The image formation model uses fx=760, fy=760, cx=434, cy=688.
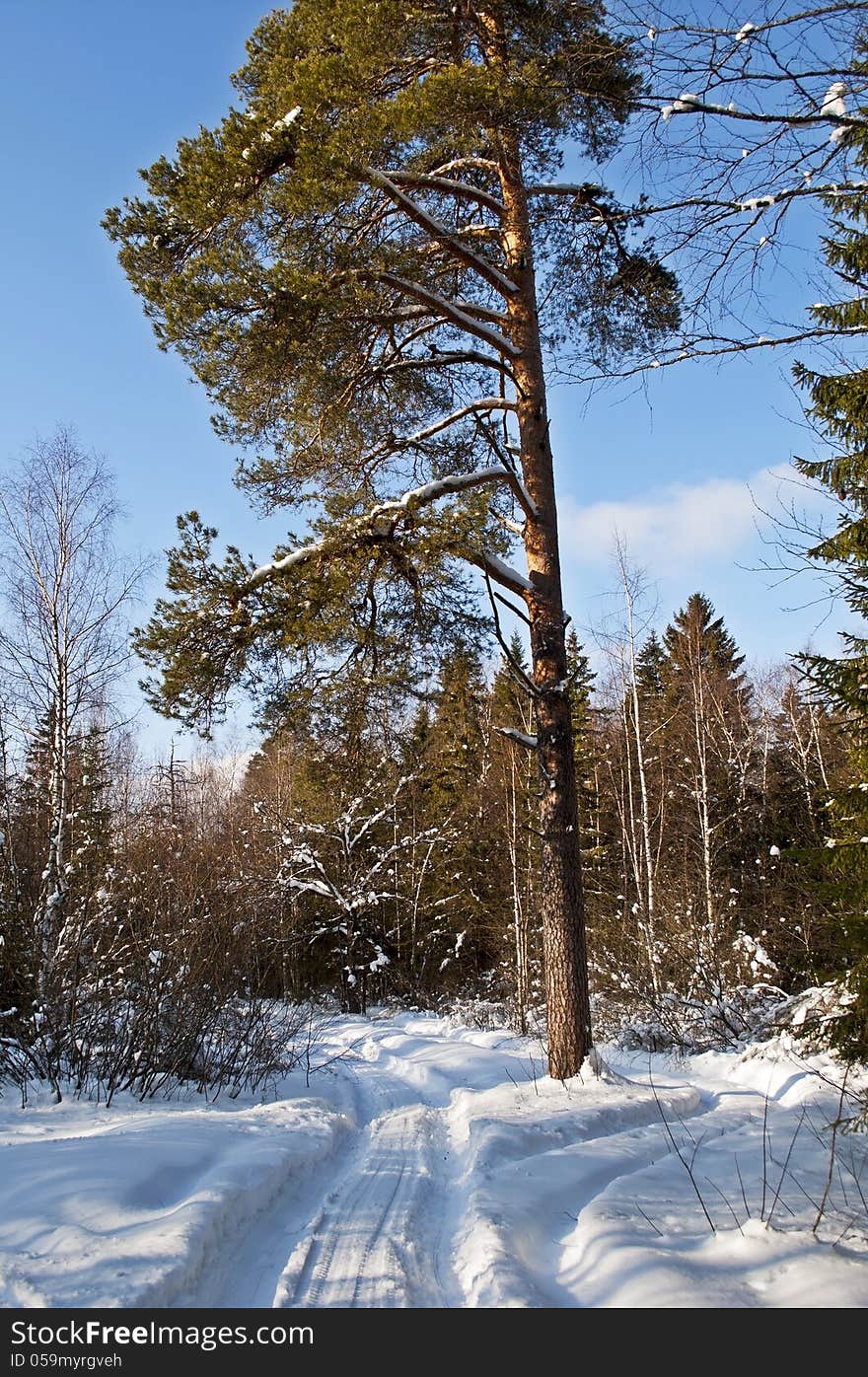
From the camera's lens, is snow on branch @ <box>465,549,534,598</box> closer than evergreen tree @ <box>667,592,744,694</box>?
Yes

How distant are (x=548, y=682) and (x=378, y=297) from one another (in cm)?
395

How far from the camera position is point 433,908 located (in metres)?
21.4

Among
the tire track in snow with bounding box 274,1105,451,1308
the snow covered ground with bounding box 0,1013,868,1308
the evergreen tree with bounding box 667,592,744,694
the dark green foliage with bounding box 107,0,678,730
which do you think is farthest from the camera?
the evergreen tree with bounding box 667,592,744,694

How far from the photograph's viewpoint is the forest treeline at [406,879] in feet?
24.0

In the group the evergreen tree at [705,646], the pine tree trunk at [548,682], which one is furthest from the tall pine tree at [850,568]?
the evergreen tree at [705,646]

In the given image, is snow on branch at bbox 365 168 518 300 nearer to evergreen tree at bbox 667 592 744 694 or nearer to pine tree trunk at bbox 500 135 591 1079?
pine tree trunk at bbox 500 135 591 1079

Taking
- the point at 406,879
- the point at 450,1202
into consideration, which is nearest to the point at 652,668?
the point at 406,879

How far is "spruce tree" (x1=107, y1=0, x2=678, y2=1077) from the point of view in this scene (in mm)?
6316

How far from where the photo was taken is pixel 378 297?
7090 mm

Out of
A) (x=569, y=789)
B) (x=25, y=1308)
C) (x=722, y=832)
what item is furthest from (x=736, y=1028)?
(x=722, y=832)

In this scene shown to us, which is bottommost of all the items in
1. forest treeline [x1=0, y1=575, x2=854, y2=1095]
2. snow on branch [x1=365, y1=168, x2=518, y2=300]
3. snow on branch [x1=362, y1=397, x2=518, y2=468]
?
forest treeline [x1=0, y1=575, x2=854, y2=1095]

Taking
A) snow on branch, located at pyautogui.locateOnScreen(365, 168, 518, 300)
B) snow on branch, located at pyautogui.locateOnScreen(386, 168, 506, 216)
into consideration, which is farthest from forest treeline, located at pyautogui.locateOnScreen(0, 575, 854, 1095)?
snow on branch, located at pyautogui.locateOnScreen(386, 168, 506, 216)

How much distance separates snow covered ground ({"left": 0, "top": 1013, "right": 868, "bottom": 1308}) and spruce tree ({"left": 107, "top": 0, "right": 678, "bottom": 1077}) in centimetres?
161

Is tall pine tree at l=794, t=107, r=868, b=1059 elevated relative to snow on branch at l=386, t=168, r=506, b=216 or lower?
lower
